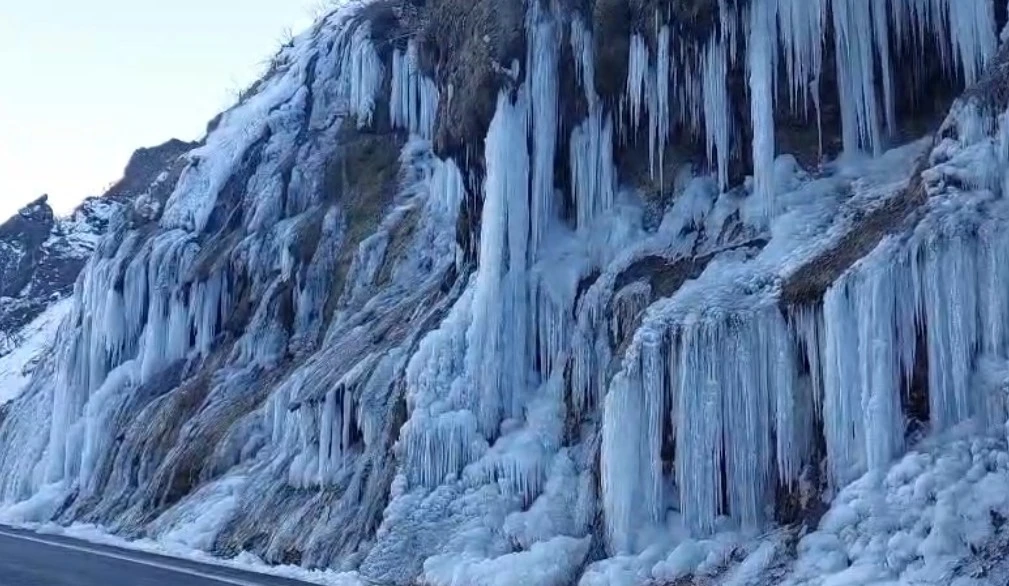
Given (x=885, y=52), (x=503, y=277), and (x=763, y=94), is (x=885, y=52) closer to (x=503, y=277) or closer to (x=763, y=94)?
(x=763, y=94)

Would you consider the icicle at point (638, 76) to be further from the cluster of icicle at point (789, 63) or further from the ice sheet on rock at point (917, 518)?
the ice sheet on rock at point (917, 518)

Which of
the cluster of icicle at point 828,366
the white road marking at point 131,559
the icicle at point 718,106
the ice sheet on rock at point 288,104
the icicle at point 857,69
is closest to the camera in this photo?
the cluster of icicle at point 828,366

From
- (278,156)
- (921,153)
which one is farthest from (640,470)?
(278,156)

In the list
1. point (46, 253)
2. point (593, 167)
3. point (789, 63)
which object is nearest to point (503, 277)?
point (593, 167)

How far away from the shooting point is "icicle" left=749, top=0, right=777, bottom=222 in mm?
17078

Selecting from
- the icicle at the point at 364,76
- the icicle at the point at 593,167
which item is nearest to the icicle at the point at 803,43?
the icicle at the point at 593,167

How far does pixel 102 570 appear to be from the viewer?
18.4m

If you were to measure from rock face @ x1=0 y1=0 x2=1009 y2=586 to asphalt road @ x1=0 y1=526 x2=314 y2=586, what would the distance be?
1511 millimetres

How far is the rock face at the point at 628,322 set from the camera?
41.3ft

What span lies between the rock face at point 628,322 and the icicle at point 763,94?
43 millimetres

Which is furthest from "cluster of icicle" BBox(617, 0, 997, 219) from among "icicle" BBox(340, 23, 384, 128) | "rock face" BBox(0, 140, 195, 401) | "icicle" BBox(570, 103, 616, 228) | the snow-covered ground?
"rock face" BBox(0, 140, 195, 401)

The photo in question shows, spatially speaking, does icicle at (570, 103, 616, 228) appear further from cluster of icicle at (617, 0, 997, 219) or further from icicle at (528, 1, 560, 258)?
cluster of icicle at (617, 0, 997, 219)

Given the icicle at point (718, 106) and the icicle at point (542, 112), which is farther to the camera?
the icicle at point (542, 112)

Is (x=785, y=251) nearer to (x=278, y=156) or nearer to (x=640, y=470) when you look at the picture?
(x=640, y=470)
